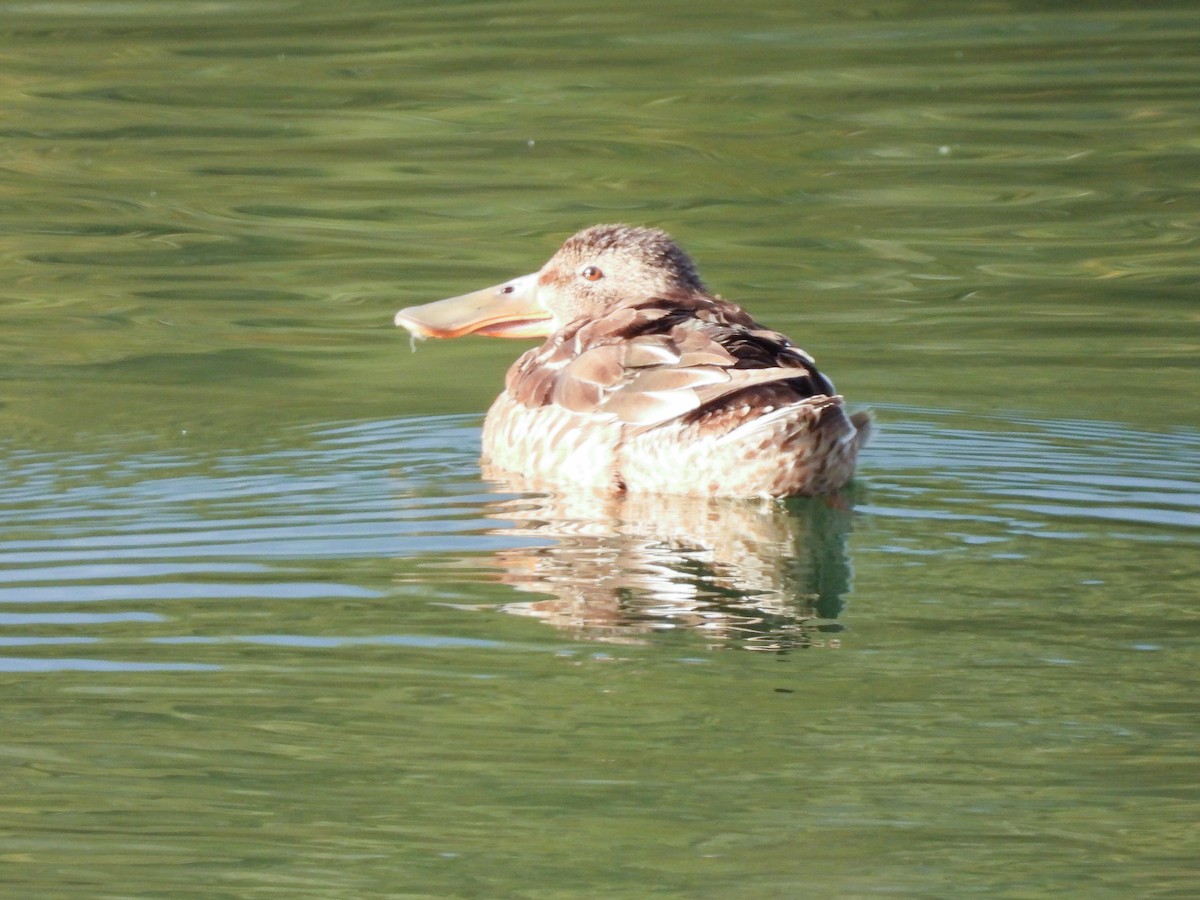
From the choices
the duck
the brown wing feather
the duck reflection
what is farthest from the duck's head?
the duck reflection

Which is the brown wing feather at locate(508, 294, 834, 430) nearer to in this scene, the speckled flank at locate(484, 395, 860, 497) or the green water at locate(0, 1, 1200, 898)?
the speckled flank at locate(484, 395, 860, 497)

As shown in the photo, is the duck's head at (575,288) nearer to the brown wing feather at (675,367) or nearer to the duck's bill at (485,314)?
the duck's bill at (485,314)

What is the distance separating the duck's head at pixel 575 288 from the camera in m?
9.06

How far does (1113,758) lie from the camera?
4832 millimetres

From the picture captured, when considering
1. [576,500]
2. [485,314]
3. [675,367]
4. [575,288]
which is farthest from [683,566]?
[485,314]

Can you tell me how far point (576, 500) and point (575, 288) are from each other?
1734mm

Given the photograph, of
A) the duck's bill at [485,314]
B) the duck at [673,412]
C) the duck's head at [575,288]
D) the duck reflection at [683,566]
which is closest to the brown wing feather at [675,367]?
the duck at [673,412]

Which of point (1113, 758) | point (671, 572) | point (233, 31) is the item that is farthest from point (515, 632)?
point (233, 31)

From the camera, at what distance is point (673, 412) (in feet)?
24.0

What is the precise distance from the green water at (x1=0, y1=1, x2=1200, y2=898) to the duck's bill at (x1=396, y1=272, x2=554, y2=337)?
45 centimetres

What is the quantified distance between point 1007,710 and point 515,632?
1356 millimetres

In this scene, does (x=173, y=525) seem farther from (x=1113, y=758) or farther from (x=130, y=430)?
(x=1113, y=758)

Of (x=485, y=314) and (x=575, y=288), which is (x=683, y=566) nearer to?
(x=575, y=288)

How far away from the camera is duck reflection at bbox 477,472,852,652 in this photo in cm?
595
